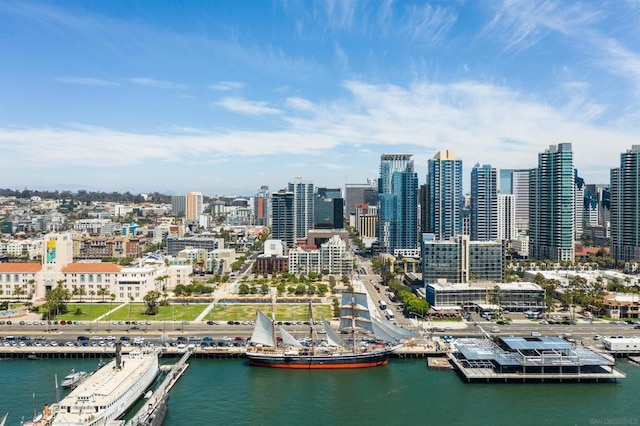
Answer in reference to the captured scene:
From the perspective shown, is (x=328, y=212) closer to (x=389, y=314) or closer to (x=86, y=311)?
(x=389, y=314)

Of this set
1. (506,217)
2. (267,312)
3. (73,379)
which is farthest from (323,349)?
(506,217)

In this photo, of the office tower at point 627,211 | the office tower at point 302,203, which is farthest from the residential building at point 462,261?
the office tower at point 302,203

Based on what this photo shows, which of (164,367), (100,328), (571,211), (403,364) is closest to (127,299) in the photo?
(100,328)

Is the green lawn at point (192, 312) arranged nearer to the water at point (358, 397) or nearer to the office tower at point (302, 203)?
the water at point (358, 397)

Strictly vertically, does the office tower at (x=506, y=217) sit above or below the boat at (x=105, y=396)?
above

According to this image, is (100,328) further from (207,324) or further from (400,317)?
(400,317)
